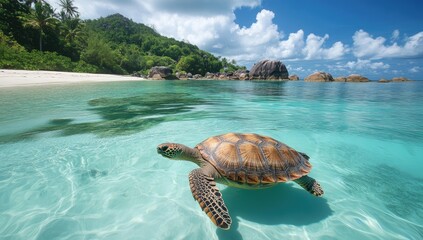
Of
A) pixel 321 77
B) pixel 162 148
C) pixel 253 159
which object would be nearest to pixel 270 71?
pixel 321 77

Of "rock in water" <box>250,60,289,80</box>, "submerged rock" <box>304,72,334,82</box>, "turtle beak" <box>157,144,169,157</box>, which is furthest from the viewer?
"rock in water" <box>250,60,289,80</box>

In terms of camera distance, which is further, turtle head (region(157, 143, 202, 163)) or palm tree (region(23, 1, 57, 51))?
palm tree (region(23, 1, 57, 51))

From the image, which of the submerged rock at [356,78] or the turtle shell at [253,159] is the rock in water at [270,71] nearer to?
the submerged rock at [356,78]

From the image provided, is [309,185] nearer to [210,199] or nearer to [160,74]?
[210,199]

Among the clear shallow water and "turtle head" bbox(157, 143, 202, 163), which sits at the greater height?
"turtle head" bbox(157, 143, 202, 163)

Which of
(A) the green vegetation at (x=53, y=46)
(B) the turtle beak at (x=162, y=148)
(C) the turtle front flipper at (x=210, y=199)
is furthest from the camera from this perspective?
(A) the green vegetation at (x=53, y=46)

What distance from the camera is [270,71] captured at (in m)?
89.1

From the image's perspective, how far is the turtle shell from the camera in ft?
10.5

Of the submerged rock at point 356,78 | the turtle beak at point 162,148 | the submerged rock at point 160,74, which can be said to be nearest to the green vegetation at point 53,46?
the submerged rock at point 160,74

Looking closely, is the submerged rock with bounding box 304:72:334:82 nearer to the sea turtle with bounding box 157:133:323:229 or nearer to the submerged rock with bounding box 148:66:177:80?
the submerged rock with bounding box 148:66:177:80

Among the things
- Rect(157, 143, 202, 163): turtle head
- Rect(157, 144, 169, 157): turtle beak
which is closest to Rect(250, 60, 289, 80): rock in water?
Rect(157, 143, 202, 163): turtle head

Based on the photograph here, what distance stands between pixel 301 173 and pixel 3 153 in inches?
268

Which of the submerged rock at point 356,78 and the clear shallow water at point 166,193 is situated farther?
the submerged rock at point 356,78

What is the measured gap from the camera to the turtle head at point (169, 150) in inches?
133
